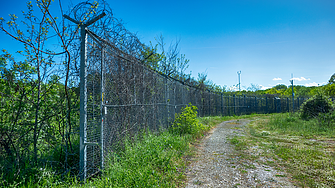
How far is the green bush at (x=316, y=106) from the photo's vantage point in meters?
9.78

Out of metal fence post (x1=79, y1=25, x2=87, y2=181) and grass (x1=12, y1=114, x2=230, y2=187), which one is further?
metal fence post (x1=79, y1=25, x2=87, y2=181)

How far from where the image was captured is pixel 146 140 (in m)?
4.07

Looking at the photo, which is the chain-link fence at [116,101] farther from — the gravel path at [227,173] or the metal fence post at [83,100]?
the gravel path at [227,173]

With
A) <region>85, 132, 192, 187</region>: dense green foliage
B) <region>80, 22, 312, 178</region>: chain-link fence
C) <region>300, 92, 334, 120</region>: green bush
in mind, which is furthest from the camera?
<region>300, 92, 334, 120</region>: green bush

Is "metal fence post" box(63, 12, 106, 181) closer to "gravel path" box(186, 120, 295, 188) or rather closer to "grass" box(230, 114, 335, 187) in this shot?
"gravel path" box(186, 120, 295, 188)

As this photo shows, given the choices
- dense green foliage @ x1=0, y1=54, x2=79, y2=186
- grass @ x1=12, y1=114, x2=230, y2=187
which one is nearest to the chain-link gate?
grass @ x1=12, y1=114, x2=230, y2=187

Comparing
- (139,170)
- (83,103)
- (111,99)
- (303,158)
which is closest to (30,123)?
(83,103)

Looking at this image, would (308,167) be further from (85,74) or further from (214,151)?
(85,74)

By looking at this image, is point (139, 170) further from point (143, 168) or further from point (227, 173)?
point (227, 173)

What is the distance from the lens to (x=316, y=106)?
10.1m

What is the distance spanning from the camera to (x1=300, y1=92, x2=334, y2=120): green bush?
978 cm

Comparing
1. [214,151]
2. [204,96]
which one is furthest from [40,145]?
[204,96]

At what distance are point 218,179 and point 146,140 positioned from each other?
1763 millimetres

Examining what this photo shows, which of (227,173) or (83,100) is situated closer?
(83,100)
